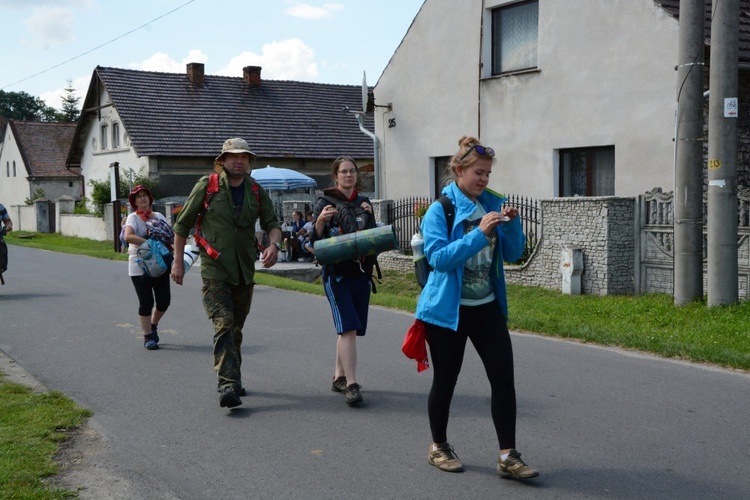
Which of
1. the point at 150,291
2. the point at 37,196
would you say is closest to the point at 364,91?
the point at 150,291

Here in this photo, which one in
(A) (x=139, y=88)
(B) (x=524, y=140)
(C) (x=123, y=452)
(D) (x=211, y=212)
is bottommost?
(C) (x=123, y=452)

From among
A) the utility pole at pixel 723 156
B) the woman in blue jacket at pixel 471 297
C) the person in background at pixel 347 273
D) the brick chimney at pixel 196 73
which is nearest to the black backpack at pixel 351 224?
the person in background at pixel 347 273

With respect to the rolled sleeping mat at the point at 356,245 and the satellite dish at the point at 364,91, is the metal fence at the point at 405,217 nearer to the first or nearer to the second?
the satellite dish at the point at 364,91

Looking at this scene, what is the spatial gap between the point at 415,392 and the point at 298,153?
28.4 m

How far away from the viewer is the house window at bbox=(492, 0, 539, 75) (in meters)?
17.0

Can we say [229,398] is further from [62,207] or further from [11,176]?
[11,176]

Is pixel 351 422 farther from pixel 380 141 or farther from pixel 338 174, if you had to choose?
pixel 380 141

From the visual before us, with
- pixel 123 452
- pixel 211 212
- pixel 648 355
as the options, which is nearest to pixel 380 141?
pixel 648 355

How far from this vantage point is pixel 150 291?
361 inches

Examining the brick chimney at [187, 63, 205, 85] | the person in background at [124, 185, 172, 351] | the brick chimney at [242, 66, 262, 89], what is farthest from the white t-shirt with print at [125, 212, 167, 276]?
the brick chimney at [242, 66, 262, 89]

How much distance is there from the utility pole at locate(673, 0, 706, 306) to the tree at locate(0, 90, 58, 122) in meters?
111

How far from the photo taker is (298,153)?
34.8 m

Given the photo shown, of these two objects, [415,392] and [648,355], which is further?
[648,355]

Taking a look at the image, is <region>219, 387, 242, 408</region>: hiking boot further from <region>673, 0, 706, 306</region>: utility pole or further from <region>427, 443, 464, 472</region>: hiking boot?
<region>673, 0, 706, 306</region>: utility pole
